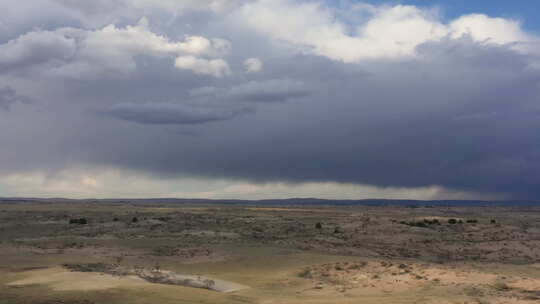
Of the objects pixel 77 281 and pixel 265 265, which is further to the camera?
pixel 265 265

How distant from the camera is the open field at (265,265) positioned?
1863 cm

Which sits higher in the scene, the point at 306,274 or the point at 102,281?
the point at 102,281

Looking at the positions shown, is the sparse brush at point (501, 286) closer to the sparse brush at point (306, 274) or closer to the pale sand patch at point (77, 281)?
the sparse brush at point (306, 274)

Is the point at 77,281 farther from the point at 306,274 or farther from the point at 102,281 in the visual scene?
the point at 306,274

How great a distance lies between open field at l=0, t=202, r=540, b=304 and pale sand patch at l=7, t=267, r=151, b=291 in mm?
46

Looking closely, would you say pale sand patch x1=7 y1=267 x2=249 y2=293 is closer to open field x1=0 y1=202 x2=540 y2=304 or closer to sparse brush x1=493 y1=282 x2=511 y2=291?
open field x1=0 y1=202 x2=540 y2=304

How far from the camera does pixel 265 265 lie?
96.0 ft

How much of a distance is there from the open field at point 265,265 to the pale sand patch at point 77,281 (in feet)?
0.15

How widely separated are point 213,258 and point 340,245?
12285 mm

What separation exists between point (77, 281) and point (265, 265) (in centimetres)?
1120

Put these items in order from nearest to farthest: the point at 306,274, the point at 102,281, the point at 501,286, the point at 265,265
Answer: the point at 501,286 → the point at 102,281 → the point at 306,274 → the point at 265,265

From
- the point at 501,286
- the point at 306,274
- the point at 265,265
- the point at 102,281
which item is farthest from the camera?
the point at 265,265

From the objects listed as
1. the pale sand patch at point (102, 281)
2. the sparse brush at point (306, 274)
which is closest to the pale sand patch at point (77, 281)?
the pale sand patch at point (102, 281)

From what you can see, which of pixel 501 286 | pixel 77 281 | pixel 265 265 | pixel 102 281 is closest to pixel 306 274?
pixel 265 265
